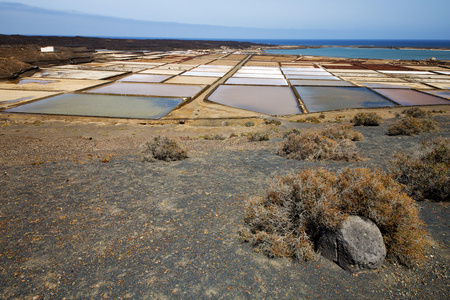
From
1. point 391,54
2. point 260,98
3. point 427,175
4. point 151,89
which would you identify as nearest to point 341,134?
point 427,175

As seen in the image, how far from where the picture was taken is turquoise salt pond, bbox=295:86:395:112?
2770cm

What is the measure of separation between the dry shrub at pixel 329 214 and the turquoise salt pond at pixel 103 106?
1924 centimetres

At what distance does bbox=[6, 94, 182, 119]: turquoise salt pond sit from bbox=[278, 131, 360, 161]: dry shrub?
15016mm

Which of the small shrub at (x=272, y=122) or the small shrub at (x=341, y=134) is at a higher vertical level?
the small shrub at (x=341, y=134)

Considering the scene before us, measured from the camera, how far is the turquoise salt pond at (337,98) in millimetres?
27703

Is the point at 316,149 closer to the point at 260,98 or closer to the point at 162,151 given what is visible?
the point at 162,151

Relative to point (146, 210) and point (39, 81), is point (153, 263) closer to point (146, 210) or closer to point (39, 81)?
point (146, 210)

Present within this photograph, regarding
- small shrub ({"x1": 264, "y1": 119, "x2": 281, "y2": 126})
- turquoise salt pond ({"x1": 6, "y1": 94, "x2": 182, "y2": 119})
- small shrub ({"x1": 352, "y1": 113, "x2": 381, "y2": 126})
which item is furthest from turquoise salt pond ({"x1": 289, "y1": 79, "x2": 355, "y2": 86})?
small shrub ({"x1": 352, "y1": 113, "x2": 381, "y2": 126})

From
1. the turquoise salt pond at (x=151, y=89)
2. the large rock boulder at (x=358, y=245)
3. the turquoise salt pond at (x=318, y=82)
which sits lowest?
the large rock boulder at (x=358, y=245)

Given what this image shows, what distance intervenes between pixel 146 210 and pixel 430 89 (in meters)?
44.7

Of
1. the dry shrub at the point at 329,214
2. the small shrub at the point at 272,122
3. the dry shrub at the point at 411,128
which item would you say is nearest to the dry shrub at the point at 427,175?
the dry shrub at the point at 329,214

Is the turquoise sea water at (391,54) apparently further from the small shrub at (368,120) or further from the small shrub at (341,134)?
the small shrub at (341,134)

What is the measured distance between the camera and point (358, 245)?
476 cm

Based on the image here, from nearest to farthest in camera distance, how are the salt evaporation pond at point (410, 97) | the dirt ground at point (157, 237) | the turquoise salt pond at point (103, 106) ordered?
1. the dirt ground at point (157, 237)
2. the turquoise salt pond at point (103, 106)
3. the salt evaporation pond at point (410, 97)
